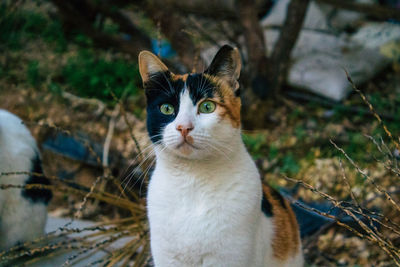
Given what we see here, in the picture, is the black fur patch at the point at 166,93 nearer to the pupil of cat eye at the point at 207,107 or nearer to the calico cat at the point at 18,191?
the pupil of cat eye at the point at 207,107

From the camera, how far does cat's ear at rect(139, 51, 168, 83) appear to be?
150 cm

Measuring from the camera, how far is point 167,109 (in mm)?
1466

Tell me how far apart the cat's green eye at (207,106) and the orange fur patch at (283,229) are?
1.73 ft

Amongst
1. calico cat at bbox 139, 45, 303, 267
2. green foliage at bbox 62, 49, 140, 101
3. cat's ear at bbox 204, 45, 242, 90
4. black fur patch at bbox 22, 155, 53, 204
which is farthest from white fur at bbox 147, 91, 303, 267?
green foliage at bbox 62, 49, 140, 101

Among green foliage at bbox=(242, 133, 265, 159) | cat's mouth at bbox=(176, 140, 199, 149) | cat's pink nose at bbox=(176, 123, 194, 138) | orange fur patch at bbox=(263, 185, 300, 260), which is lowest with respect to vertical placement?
green foliage at bbox=(242, 133, 265, 159)

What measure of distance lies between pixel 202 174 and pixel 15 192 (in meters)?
1.06

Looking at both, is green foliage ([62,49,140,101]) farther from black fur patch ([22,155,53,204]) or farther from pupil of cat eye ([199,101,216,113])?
pupil of cat eye ([199,101,216,113])

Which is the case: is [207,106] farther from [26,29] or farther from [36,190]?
[26,29]

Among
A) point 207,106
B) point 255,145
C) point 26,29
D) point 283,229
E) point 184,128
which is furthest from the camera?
point 26,29

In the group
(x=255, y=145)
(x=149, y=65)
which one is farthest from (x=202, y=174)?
(x=255, y=145)

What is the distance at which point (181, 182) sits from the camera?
4.75ft

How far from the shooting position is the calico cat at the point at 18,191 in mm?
1952

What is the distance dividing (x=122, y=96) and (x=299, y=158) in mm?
1583

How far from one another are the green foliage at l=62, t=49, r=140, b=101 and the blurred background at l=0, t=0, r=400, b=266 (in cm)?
1
